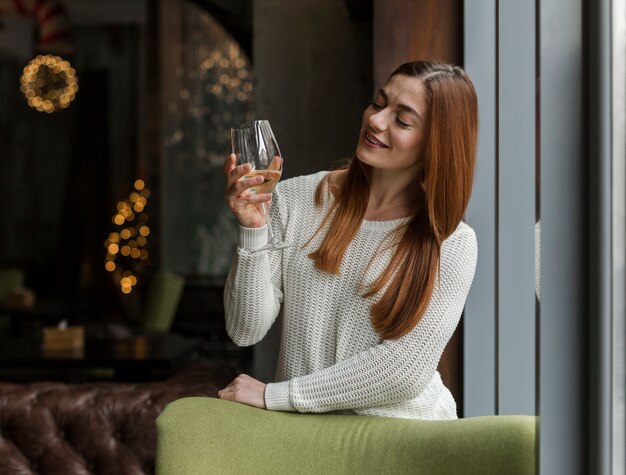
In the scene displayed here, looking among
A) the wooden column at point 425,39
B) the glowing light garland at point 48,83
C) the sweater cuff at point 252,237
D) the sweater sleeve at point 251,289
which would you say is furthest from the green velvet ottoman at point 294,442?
the glowing light garland at point 48,83

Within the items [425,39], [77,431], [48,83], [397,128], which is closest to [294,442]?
[397,128]

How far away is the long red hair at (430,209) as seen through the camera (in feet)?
6.23

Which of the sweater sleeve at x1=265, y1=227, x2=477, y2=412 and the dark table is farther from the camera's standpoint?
the dark table

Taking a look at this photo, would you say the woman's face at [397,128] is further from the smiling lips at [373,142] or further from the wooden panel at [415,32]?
the wooden panel at [415,32]

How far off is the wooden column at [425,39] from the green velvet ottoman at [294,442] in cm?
106

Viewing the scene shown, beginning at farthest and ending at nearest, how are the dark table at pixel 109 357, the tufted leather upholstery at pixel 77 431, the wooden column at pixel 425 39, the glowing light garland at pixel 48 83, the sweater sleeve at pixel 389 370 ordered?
the glowing light garland at pixel 48 83, the dark table at pixel 109 357, the tufted leather upholstery at pixel 77 431, the wooden column at pixel 425 39, the sweater sleeve at pixel 389 370

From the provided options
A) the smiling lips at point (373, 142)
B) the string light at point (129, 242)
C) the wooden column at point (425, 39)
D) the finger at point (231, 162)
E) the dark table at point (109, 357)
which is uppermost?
the wooden column at point (425, 39)

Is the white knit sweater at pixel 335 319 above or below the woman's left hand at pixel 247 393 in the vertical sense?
above

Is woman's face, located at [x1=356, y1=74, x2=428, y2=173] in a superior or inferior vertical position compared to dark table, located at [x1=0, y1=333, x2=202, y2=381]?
superior

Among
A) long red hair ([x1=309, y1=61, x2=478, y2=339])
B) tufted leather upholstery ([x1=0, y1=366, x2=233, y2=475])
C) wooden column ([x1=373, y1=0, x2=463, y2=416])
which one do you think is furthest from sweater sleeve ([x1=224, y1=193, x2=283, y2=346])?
tufted leather upholstery ([x1=0, y1=366, x2=233, y2=475])

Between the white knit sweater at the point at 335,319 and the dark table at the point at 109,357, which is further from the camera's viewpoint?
the dark table at the point at 109,357

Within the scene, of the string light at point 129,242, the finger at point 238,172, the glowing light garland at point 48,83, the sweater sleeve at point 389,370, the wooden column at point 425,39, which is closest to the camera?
the finger at point 238,172

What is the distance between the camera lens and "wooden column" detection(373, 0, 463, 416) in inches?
114

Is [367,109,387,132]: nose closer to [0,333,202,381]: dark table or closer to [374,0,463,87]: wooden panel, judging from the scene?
[374,0,463,87]: wooden panel
